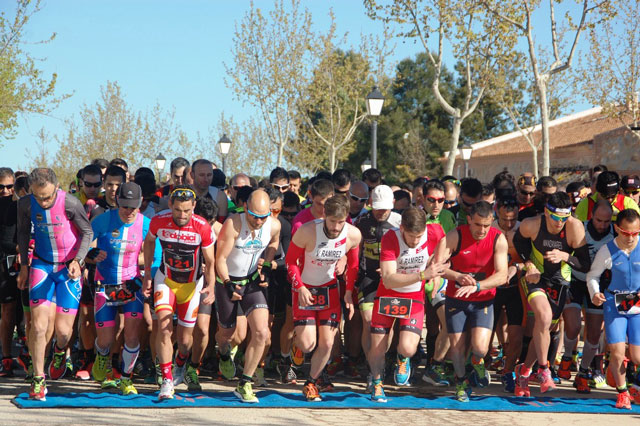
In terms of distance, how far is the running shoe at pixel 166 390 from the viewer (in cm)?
704

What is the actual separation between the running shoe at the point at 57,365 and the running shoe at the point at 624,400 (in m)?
5.52

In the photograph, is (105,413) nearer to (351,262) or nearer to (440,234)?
(351,262)

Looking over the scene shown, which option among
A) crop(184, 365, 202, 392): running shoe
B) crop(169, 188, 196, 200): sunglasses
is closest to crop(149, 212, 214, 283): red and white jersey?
crop(169, 188, 196, 200): sunglasses

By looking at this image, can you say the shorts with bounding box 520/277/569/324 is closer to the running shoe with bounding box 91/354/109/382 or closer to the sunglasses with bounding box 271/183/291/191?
the sunglasses with bounding box 271/183/291/191

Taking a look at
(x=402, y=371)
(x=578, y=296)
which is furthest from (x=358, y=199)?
(x=578, y=296)

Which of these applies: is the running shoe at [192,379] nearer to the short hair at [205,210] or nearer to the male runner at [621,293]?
the short hair at [205,210]

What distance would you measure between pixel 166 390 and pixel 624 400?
4298mm

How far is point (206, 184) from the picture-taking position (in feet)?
30.0

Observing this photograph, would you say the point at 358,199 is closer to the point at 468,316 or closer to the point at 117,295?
the point at 468,316

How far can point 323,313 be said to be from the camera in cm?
739

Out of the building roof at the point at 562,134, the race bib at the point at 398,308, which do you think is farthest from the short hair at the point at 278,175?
the building roof at the point at 562,134

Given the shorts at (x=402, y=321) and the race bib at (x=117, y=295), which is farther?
the race bib at (x=117, y=295)

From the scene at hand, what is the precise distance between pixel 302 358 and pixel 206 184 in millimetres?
2367

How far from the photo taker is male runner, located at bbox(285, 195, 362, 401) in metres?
7.27
